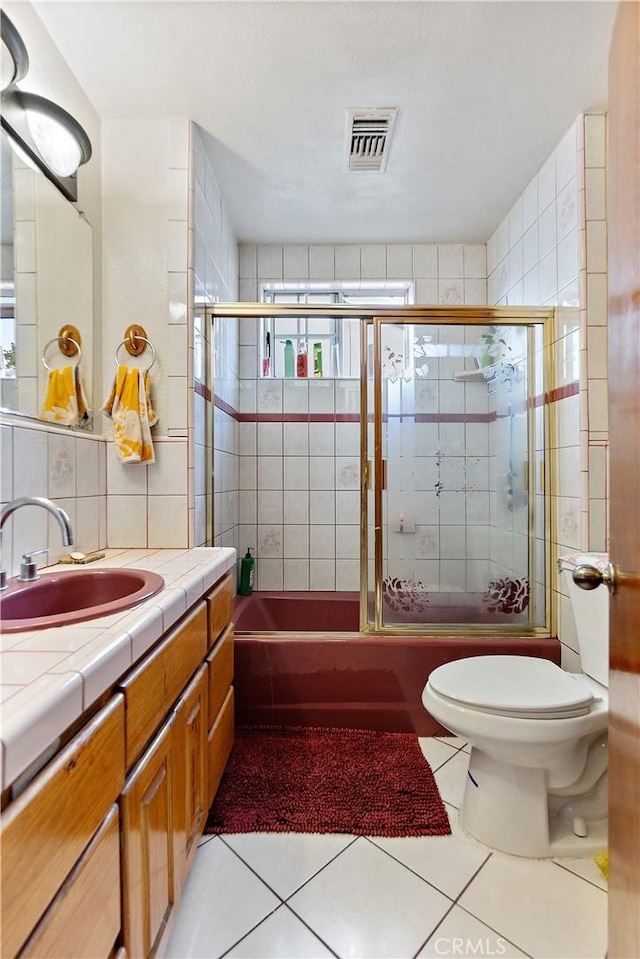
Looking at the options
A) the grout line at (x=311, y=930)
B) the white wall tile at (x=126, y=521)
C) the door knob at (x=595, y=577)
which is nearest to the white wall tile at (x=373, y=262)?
the white wall tile at (x=126, y=521)

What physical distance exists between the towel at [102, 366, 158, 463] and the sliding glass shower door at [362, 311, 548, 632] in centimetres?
94

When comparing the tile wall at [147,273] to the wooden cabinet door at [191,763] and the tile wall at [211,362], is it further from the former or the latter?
the wooden cabinet door at [191,763]

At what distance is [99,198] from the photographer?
1.73 m

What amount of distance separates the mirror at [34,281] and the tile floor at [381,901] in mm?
1373

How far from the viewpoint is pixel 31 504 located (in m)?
1.03

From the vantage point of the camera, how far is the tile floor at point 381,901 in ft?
3.39

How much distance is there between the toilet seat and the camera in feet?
4.16

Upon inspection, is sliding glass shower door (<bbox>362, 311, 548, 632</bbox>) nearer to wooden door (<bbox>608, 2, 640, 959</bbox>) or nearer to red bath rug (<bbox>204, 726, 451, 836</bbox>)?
red bath rug (<bbox>204, 726, 451, 836</bbox>)

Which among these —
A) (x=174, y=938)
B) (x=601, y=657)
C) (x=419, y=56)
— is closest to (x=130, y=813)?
(x=174, y=938)

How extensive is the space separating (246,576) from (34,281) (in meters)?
1.81

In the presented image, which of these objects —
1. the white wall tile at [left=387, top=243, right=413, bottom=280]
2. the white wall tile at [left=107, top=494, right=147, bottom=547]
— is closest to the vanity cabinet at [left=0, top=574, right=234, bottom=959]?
the white wall tile at [left=107, top=494, right=147, bottom=547]

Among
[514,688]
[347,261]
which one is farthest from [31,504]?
[347,261]

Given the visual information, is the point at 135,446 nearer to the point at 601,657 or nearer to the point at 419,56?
the point at 419,56

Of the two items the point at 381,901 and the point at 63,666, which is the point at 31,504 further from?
the point at 381,901
